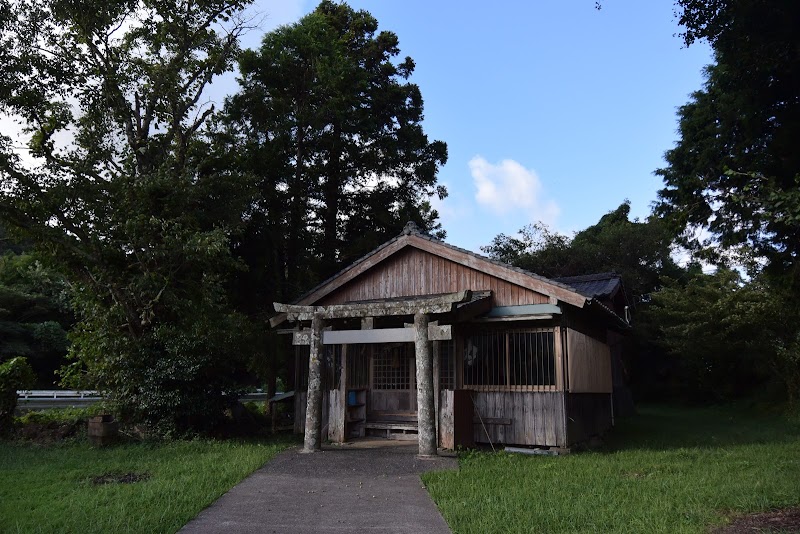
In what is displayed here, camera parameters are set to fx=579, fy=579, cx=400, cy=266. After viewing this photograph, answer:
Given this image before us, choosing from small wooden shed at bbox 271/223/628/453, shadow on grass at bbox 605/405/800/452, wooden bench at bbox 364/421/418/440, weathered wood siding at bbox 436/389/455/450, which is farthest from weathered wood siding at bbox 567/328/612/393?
wooden bench at bbox 364/421/418/440

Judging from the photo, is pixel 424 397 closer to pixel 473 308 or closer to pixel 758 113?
pixel 473 308

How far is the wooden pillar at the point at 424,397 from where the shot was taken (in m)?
10.3

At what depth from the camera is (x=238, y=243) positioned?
17.7m

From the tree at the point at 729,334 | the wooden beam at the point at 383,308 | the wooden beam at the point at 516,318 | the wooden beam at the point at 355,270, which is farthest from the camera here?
the tree at the point at 729,334

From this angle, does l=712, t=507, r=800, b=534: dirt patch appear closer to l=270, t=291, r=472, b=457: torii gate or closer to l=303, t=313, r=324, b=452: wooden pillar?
l=270, t=291, r=472, b=457: torii gate

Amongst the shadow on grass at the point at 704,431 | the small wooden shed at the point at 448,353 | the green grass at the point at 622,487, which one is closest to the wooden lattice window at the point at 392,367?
the small wooden shed at the point at 448,353

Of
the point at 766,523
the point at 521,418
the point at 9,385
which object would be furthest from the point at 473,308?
the point at 9,385

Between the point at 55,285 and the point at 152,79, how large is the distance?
71.0 ft

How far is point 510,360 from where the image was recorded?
1191 centimetres

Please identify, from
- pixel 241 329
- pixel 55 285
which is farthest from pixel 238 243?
pixel 55 285

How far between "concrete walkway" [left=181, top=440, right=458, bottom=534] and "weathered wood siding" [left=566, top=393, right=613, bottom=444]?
2.99m

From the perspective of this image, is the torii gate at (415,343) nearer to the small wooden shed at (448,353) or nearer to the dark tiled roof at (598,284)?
the small wooden shed at (448,353)

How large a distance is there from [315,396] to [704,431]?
11146 millimetres

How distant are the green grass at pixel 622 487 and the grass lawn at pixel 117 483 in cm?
303
